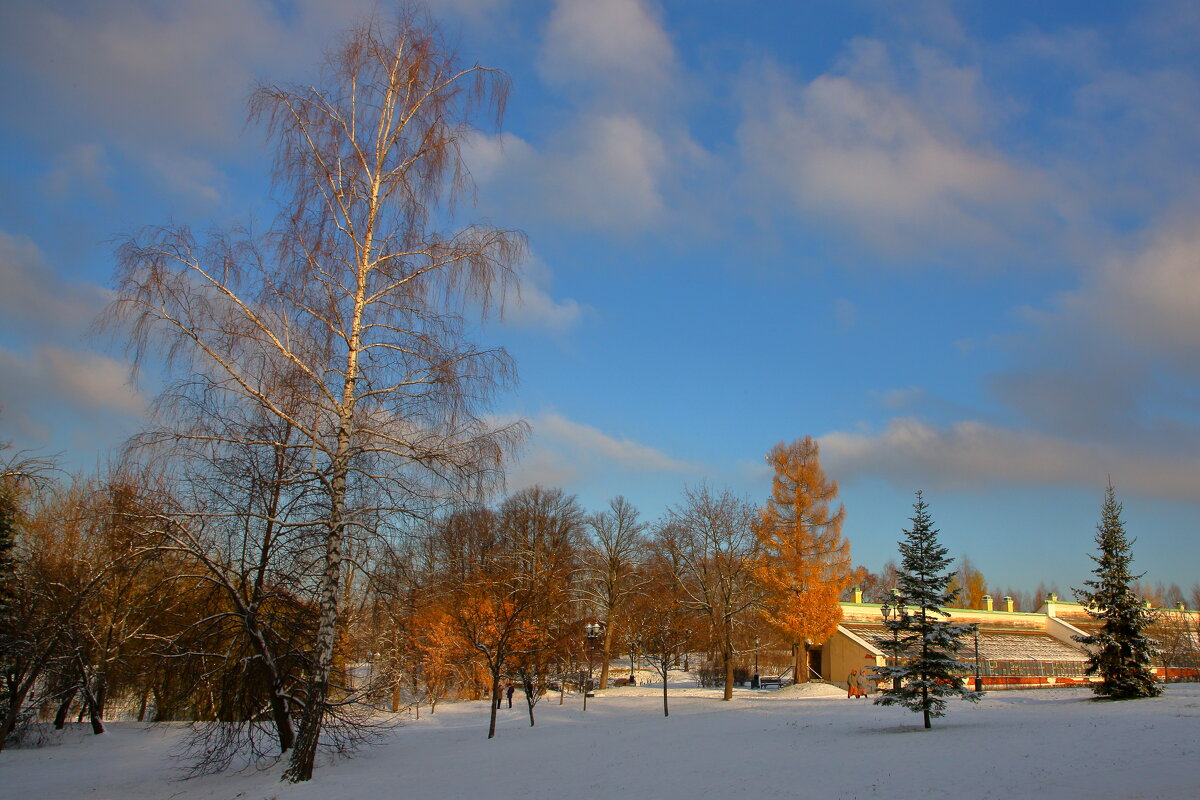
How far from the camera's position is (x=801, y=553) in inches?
1486

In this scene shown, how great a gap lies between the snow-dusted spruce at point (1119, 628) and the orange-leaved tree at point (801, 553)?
1134cm

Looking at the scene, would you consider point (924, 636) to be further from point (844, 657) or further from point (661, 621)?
point (844, 657)

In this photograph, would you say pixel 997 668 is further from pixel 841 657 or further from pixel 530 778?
pixel 530 778

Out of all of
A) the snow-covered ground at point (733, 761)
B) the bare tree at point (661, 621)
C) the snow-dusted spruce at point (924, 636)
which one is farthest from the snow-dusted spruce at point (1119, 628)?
the bare tree at point (661, 621)

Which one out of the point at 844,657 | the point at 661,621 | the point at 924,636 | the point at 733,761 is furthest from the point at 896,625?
the point at 844,657

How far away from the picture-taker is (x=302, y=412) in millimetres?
13578

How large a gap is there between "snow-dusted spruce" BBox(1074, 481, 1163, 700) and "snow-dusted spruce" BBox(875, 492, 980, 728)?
9.54 metres

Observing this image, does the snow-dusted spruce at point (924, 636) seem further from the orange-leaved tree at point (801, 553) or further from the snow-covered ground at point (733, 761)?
the orange-leaved tree at point (801, 553)

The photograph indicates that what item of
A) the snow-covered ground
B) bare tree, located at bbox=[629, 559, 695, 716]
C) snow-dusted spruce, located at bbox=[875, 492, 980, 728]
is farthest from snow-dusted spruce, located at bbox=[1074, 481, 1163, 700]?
bare tree, located at bbox=[629, 559, 695, 716]

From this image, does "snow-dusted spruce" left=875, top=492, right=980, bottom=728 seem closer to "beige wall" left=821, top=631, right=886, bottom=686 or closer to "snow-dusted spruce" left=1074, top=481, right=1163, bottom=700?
"snow-dusted spruce" left=1074, top=481, right=1163, bottom=700

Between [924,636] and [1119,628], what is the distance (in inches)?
471

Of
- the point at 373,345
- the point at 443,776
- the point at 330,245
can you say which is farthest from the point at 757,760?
the point at 330,245

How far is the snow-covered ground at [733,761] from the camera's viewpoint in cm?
1293

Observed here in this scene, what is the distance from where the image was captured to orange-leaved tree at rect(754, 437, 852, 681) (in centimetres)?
3662
